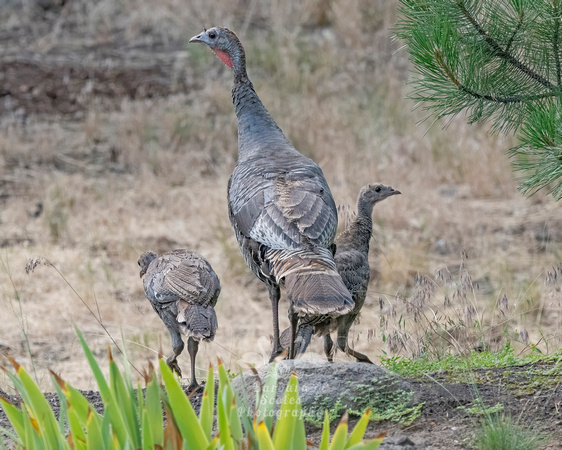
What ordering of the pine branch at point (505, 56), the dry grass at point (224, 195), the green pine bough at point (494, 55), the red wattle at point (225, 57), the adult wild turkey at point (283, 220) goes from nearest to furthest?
the adult wild turkey at point (283, 220)
the green pine bough at point (494, 55)
the pine branch at point (505, 56)
the red wattle at point (225, 57)
the dry grass at point (224, 195)

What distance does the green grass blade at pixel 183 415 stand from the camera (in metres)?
2.38

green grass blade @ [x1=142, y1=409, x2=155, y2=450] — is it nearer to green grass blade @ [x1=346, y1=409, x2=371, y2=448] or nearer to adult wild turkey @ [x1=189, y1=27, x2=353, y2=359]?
green grass blade @ [x1=346, y1=409, x2=371, y2=448]

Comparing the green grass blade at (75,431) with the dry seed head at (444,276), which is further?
the dry seed head at (444,276)

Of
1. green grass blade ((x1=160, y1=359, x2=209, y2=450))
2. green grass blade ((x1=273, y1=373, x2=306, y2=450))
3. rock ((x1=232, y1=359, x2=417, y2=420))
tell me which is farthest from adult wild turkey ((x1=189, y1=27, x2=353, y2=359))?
green grass blade ((x1=160, y1=359, x2=209, y2=450))

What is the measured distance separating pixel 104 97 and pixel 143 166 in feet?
7.18

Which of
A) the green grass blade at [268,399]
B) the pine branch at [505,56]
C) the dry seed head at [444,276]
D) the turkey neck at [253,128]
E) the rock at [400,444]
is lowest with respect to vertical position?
the rock at [400,444]

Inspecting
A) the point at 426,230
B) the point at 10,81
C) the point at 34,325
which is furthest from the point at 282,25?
the point at 34,325

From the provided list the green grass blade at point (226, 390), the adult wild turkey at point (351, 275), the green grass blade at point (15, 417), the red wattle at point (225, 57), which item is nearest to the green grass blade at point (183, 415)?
the green grass blade at point (226, 390)

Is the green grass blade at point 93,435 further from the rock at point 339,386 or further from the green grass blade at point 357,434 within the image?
the rock at point 339,386

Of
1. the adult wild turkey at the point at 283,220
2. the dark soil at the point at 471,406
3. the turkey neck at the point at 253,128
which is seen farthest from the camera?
the turkey neck at the point at 253,128

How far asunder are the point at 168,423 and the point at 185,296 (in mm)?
1861

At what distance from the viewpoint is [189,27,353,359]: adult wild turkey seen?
3.61m

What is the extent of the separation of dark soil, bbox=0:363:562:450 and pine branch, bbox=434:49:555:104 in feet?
4.12

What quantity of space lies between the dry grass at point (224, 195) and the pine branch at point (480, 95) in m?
0.89
